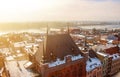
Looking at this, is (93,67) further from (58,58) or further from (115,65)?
(115,65)

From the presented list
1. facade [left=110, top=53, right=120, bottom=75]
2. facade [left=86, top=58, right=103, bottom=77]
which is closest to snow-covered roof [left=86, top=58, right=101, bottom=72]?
facade [left=86, top=58, right=103, bottom=77]

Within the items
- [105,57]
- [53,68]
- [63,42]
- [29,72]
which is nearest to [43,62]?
[53,68]

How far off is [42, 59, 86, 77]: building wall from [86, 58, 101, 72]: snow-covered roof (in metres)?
2.03

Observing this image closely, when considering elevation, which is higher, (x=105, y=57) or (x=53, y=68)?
(x=53, y=68)

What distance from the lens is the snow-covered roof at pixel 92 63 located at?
1570 cm

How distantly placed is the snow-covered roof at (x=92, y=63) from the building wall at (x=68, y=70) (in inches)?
79.9

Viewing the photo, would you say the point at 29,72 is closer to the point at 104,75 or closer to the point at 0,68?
the point at 0,68

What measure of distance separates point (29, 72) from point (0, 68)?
7.72ft

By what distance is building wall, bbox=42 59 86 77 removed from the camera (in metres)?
11.3

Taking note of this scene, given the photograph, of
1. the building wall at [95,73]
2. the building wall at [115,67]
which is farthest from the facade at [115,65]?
the building wall at [95,73]

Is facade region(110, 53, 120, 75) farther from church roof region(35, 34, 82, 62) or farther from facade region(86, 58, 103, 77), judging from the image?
church roof region(35, 34, 82, 62)

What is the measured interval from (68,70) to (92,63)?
4.71m

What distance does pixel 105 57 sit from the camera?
744 inches

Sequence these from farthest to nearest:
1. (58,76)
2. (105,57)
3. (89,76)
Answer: (105,57) → (89,76) → (58,76)
